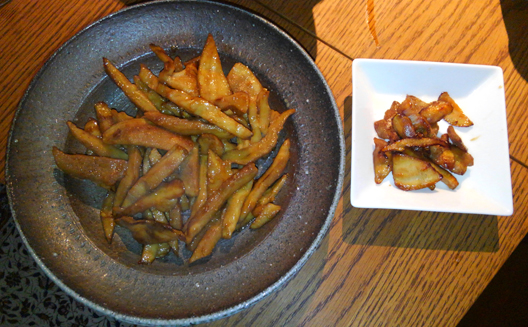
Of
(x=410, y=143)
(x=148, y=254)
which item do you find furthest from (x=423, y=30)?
(x=148, y=254)

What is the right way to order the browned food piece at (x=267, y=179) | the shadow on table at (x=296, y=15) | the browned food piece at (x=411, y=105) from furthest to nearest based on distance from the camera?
the shadow on table at (x=296, y=15) < the browned food piece at (x=411, y=105) < the browned food piece at (x=267, y=179)

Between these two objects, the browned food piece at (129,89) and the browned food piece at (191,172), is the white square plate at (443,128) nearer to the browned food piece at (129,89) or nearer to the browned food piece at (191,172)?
the browned food piece at (191,172)

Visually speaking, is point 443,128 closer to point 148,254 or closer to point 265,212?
point 265,212

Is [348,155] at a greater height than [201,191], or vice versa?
[201,191]

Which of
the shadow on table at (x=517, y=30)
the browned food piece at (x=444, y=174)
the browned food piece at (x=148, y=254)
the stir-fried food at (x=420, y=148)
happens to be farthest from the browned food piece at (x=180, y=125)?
the shadow on table at (x=517, y=30)

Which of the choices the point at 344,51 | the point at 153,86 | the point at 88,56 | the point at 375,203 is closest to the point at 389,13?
the point at 344,51

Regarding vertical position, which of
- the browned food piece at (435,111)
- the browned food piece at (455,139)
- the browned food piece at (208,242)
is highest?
the browned food piece at (208,242)

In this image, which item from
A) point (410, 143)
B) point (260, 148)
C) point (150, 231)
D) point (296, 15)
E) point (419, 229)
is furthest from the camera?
point (296, 15)
